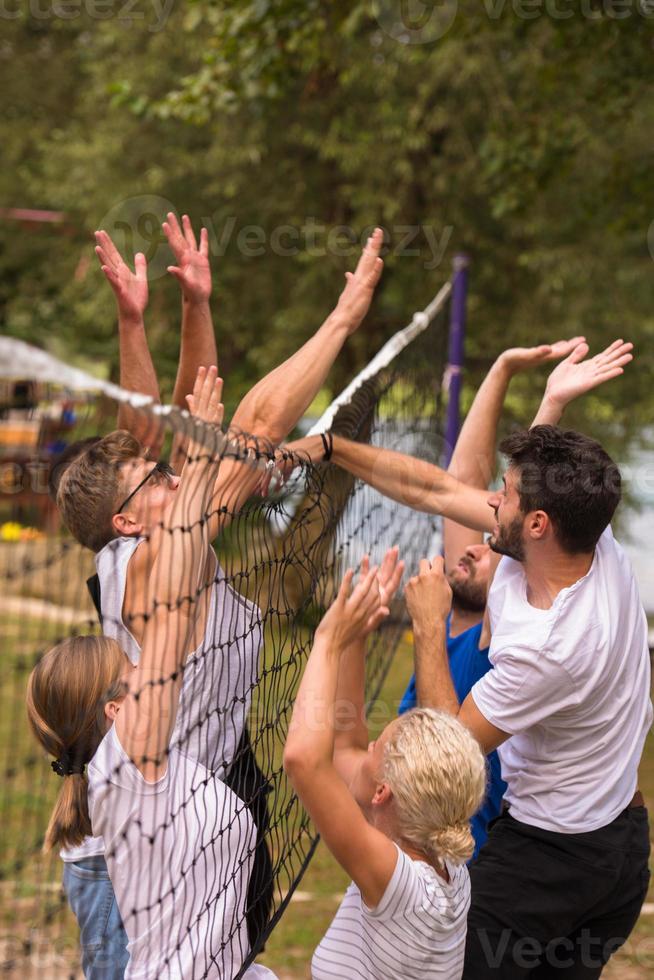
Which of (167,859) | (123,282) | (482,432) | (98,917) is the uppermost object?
(123,282)

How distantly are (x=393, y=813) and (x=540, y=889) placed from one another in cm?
59

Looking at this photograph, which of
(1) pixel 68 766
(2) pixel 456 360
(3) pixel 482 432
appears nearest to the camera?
(1) pixel 68 766

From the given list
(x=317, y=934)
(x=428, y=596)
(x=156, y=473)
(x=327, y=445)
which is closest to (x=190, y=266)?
(x=327, y=445)

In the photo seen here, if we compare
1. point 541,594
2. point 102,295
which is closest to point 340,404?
point 541,594

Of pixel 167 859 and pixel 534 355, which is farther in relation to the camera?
pixel 534 355

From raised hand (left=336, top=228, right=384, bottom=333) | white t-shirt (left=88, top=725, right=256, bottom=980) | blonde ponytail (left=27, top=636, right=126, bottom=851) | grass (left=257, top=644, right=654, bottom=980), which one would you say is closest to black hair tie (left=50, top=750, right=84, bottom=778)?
blonde ponytail (left=27, top=636, right=126, bottom=851)

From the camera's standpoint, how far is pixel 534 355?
11.6 ft

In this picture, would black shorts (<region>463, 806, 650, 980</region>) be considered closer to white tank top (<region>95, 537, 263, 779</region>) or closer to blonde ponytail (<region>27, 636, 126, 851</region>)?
white tank top (<region>95, 537, 263, 779</region>)

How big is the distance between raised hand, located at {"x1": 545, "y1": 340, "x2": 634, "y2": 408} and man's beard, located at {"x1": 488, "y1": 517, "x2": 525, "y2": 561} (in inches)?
23.7

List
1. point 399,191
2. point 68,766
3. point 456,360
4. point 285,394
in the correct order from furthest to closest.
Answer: point 399,191 → point 456,360 → point 285,394 → point 68,766

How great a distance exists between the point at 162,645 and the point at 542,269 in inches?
359

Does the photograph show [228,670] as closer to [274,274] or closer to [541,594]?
[541,594]

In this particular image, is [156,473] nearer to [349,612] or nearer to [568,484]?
[349,612]

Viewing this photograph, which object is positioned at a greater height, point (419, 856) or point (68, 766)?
point (68, 766)
